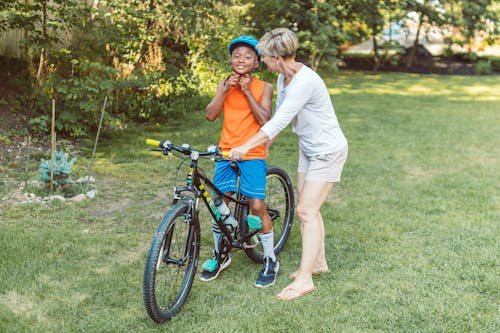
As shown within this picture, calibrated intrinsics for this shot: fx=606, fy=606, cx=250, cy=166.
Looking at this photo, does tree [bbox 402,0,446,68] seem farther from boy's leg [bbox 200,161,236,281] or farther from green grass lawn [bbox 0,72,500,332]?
boy's leg [bbox 200,161,236,281]

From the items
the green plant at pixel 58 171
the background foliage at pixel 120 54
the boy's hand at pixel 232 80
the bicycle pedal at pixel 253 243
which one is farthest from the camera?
the background foliage at pixel 120 54

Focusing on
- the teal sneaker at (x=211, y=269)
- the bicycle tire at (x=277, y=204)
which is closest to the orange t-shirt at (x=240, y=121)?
the bicycle tire at (x=277, y=204)

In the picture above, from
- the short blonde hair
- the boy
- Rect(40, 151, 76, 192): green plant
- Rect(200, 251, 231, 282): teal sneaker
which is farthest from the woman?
Rect(40, 151, 76, 192): green plant

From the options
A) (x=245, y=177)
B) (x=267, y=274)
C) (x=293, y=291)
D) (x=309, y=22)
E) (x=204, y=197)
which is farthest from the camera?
(x=309, y=22)

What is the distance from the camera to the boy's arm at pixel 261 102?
3.94m

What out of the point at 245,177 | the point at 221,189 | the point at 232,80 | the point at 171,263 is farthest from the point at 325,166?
the point at 171,263

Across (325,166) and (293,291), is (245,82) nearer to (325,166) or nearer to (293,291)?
(325,166)

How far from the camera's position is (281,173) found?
470 centimetres

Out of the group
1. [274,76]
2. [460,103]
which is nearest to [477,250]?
[460,103]

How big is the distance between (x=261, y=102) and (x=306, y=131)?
14.1 inches

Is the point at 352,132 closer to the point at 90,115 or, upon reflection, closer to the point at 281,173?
the point at 90,115

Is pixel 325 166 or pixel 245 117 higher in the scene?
pixel 245 117

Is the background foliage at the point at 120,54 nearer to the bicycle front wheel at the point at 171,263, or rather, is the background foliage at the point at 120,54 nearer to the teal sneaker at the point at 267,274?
the teal sneaker at the point at 267,274

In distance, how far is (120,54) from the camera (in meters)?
9.51
